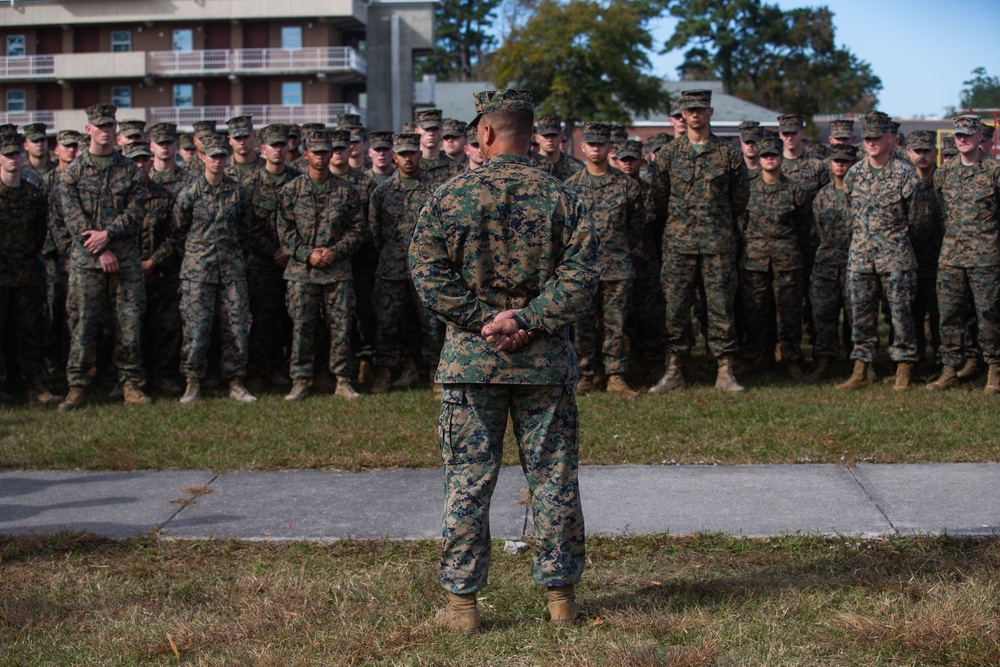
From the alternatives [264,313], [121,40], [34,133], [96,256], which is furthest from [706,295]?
[121,40]

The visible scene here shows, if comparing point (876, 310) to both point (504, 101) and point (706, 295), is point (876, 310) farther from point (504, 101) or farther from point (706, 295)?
point (504, 101)

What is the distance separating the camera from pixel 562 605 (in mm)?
4887

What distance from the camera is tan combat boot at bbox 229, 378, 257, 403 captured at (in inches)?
415

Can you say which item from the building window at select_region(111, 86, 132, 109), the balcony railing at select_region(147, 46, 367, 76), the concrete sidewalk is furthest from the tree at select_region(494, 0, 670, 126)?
the concrete sidewalk

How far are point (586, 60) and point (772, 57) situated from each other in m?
19.8

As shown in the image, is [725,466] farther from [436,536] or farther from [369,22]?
[369,22]

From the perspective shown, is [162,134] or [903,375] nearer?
[903,375]

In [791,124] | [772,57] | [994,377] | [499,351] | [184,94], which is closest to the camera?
[499,351]

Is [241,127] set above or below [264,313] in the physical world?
above

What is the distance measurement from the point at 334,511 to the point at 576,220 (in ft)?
9.14

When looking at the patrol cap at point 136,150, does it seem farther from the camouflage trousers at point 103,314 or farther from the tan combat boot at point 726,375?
the tan combat boot at point 726,375

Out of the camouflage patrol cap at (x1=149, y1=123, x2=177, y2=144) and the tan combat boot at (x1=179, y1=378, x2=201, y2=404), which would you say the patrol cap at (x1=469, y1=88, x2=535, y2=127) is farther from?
the camouflage patrol cap at (x1=149, y1=123, x2=177, y2=144)

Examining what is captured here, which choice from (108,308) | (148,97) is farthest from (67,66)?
(108,308)

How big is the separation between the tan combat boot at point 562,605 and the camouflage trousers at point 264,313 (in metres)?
6.96
